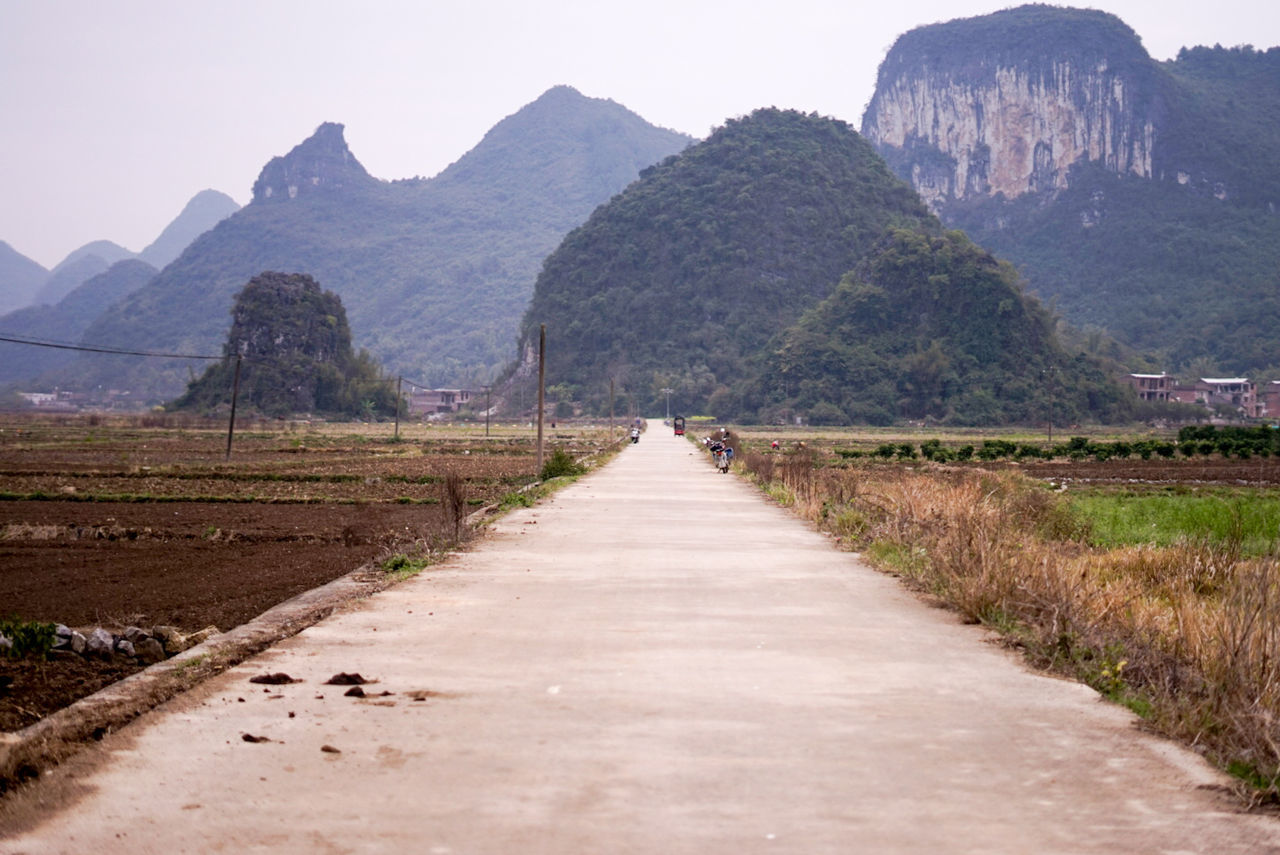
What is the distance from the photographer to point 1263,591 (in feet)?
21.4

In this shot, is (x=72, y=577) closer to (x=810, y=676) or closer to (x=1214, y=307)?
(x=810, y=676)

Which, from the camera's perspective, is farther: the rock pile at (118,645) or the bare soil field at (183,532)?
the bare soil field at (183,532)

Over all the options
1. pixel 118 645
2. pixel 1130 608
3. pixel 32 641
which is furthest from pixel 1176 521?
pixel 32 641

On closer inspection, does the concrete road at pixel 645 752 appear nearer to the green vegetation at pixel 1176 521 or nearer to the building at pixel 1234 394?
the green vegetation at pixel 1176 521

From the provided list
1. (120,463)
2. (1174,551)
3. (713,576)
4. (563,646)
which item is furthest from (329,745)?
(120,463)

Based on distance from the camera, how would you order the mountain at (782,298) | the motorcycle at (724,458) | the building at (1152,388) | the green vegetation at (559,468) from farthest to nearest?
the building at (1152,388) → the mountain at (782,298) → the motorcycle at (724,458) → the green vegetation at (559,468)

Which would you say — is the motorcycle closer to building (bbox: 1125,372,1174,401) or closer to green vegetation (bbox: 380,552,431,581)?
green vegetation (bbox: 380,552,431,581)

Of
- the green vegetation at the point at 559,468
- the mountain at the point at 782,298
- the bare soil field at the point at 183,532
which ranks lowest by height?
the bare soil field at the point at 183,532

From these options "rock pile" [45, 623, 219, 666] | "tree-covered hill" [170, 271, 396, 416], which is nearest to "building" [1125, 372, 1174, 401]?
"tree-covered hill" [170, 271, 396, 416]

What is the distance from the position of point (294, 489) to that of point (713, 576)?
21.6 m

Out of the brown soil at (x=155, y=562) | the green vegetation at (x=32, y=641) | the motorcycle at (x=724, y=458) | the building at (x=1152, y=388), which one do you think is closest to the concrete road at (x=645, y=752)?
the brown soil at (x=155, y=562)

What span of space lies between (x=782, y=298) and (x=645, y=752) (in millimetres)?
162748

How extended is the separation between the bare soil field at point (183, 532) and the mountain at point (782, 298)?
282 ft

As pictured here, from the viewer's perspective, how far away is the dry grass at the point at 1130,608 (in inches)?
225
